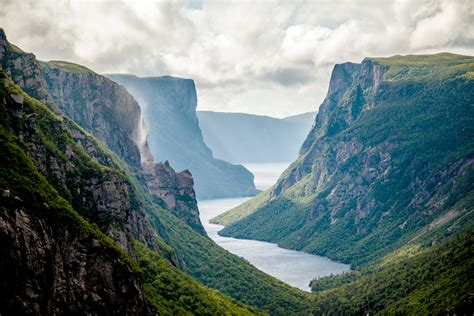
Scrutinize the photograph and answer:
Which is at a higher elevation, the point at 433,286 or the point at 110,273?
the point at 110,273

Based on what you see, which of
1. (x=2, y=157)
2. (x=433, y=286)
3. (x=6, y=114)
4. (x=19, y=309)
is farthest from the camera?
(x=433, y=286)

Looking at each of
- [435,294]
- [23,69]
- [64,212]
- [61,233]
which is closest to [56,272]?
[61,233]

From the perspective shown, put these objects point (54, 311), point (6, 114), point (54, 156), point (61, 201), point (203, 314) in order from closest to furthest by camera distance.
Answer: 1. point (54, 311)
2. point (61, 201)
3. point (6, 114)
4. point (54, 156)
5. point (203, 314)

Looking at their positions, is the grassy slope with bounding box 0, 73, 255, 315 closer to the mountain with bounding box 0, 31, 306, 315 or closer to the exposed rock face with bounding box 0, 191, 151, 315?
the mountain with bounding box 0, 31, 306, 315

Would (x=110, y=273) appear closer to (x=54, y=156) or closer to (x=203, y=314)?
(x=54, y=156)

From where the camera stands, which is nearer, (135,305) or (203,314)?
(135,305)

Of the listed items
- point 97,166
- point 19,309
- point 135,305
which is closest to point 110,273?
point 135,305
